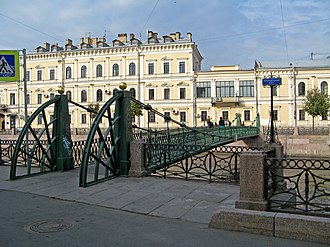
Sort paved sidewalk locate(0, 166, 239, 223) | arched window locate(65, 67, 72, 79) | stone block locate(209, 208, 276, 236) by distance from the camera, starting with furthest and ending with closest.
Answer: arched window locate(65, 67, 72, 79) → paved sidewalk locate(0, 166, 239, 223) → stone block locate(209, 208, 276, 236)

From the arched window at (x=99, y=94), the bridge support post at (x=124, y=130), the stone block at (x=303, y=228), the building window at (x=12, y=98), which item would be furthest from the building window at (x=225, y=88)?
the stone block at (x=303, y=228)

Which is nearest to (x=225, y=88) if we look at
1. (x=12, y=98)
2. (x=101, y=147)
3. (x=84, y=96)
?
(x=84, y=96)

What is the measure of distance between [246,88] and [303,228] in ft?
156

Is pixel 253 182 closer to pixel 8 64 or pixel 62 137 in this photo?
pixel 62 137

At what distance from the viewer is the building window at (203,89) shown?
170 feet

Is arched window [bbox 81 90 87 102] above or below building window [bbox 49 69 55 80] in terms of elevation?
below

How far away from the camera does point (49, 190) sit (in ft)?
26.6

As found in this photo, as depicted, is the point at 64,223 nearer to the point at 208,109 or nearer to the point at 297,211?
the point at 297,211

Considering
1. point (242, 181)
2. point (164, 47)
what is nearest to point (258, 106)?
point (164, 47)

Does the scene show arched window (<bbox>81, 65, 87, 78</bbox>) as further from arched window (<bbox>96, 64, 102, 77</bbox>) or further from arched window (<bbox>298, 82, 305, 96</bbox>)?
arched window (<bbox>298, 82, 305, 96</bbox>)

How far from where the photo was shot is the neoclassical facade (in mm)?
49688

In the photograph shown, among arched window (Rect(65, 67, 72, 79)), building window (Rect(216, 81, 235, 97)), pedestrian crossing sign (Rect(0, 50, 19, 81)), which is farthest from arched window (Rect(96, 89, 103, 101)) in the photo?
pedestrian crossing sign (Rect(0, 50, 19, 81))

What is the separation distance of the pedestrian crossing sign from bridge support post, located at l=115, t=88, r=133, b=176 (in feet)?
12.7

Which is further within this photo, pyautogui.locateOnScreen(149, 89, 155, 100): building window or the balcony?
pyautogui.locateOnScreen(149, 89, 155, 100): building window
